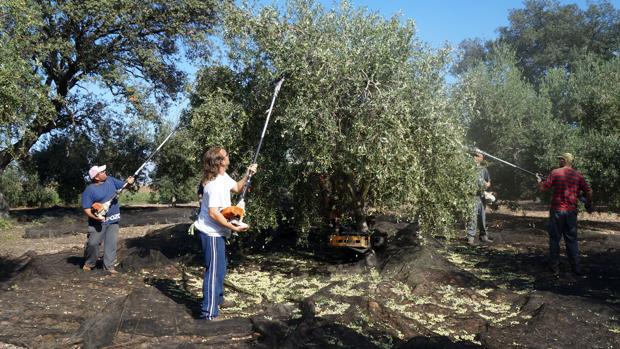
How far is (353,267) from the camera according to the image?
8453 millimetres

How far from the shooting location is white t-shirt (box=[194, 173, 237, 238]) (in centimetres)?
554

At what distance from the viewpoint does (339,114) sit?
744cm

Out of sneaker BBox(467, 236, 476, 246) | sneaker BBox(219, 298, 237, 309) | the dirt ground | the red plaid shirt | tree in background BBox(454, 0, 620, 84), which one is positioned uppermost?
tree in background BBox(454, 0, 620, 84)

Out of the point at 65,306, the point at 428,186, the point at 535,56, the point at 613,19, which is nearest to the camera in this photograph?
the point at 65,306

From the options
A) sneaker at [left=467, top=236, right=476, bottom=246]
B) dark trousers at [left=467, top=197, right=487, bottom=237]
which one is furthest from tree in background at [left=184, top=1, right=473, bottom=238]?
sneaker at [left=467, top=236, right=476, bottom=246]

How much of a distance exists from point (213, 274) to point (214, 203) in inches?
29.8

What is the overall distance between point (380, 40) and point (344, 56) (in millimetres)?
615

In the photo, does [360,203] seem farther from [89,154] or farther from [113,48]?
[89,154]

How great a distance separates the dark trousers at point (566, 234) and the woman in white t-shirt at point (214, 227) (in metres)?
5.25

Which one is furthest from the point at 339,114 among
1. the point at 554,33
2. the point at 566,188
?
the point at 554,33

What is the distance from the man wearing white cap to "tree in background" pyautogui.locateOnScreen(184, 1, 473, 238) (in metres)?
1.61

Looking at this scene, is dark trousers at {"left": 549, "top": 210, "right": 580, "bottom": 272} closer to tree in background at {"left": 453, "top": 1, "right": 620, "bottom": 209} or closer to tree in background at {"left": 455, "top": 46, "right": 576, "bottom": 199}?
tree in background at {"left": 453, "top": 1, "right": 620, "bottom": 209}

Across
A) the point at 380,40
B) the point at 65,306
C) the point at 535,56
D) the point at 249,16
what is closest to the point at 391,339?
the point at 65,306

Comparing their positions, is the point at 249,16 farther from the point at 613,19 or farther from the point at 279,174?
the point at 613,19
